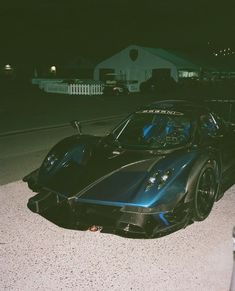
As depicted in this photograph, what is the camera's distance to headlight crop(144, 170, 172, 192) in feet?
14.9

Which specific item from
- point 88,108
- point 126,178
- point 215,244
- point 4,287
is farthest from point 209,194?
point 88,108

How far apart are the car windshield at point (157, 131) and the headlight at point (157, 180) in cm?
83

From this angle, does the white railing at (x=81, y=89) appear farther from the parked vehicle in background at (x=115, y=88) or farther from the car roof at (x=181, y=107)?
the car roof at (x=181, y=107)

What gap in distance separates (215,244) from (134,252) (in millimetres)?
945

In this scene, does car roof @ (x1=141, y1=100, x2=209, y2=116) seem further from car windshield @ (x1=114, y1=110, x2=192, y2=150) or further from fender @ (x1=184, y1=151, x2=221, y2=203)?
fender @ (x1=184, y1=151, x2=221, y2=203)

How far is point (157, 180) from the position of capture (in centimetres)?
459

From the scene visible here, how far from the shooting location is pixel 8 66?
68500 millimetres

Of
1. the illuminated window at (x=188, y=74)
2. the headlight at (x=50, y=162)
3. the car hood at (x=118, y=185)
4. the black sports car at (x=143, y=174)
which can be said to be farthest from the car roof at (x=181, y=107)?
the illuminated window at (x=188, y=74)

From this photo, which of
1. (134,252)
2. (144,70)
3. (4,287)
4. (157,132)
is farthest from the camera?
(144,70)

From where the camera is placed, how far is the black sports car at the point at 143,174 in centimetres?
439

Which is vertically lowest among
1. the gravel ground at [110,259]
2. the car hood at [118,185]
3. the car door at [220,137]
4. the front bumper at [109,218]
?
the gravel ground at [110,259]

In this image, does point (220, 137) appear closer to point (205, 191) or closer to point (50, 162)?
point (205, 191)

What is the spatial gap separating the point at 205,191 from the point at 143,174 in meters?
1.00

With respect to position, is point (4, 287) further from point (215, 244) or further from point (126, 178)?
point (215, 244)
